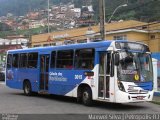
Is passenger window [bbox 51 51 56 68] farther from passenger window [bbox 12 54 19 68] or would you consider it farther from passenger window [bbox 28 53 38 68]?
passenger window [bbox 12 54 19 68]

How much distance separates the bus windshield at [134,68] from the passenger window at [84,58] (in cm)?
163

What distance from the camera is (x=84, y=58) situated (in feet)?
57.9

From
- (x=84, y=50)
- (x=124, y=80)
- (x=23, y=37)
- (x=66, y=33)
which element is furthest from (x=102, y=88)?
(x=23, y=37)

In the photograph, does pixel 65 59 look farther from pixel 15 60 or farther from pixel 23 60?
pixel 15 60

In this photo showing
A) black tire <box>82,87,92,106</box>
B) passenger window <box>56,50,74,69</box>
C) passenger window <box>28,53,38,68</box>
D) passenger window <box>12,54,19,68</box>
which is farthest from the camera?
passenger window <box>12,54,19,68</box>

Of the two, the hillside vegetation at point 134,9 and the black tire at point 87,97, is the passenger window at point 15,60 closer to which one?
the black tire at point 87,97

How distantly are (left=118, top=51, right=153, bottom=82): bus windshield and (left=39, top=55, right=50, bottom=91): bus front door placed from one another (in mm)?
5834

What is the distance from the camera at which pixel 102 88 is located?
53.7 feet

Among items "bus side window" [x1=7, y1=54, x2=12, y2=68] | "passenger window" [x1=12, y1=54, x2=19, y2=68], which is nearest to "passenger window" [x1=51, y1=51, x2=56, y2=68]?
"passenger window" [x1=12, y1=54, x2=19, y2=68]

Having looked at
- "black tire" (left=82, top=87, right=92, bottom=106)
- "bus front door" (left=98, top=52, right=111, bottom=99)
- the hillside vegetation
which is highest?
the hillside vegetation

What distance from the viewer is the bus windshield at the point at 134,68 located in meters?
15.8

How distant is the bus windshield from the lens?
1576 centimetres

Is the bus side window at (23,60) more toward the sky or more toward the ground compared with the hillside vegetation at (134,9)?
more toward the ground

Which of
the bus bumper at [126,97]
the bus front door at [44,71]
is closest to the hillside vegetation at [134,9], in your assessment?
the bus front door at [44,71]
